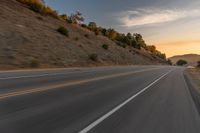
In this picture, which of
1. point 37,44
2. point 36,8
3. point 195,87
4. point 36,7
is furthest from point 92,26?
point 195,87

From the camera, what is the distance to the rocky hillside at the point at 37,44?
140 ft

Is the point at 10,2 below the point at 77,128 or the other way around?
the other way around

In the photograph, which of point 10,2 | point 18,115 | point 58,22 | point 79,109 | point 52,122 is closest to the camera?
point 52,122

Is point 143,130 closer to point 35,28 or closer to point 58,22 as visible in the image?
point 35,28

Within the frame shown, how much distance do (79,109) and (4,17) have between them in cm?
4838

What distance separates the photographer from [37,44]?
52156 millimetres

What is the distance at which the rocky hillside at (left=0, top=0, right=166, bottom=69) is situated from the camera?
140 feet

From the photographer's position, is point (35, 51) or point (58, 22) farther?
point (58, 22)

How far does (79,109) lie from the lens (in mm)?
11094

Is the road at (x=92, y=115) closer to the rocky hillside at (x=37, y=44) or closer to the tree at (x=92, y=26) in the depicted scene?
the rocky hillside at (x=37, y=44)

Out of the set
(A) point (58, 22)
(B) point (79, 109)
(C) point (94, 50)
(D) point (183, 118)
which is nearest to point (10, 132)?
(B) point (79, 109)

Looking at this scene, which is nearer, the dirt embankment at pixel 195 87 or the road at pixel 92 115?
the road at pixel 92 115

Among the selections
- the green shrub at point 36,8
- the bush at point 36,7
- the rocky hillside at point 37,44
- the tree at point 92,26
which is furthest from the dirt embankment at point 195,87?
the tree at point 92,26

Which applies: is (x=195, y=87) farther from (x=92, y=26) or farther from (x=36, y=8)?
(x=92, y=26)
